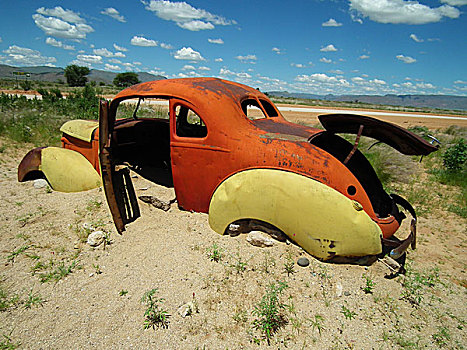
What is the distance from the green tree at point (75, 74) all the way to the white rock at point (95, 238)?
7276cm

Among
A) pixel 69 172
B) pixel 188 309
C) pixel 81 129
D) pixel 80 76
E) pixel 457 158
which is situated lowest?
pixel 188 309

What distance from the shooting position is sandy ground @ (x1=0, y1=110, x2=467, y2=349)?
2527mm

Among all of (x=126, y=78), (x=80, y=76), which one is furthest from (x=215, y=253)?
(x=80, y=76)

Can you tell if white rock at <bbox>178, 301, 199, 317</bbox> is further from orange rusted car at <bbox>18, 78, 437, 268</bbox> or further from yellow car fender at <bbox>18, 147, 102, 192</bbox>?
yellow car fender at <bbox>18, 147, 102, 192</bbox>

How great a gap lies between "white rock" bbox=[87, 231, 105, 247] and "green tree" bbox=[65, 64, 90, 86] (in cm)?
7276

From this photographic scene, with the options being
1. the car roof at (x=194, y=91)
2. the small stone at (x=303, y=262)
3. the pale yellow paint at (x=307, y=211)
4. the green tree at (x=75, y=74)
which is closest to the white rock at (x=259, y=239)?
the pale yellow paint at (x=307, y=211)

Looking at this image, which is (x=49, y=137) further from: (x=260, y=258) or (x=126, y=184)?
(x=260, y=258)

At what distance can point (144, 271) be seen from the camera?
3.27 m

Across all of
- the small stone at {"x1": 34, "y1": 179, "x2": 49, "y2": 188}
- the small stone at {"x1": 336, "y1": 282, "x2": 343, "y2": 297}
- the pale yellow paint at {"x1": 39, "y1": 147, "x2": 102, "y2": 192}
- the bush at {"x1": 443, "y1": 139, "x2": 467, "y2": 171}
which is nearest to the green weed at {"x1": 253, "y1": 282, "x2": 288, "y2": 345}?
the small stone at {"x1": 336, "y1": 282, "x2": 343, "y2": 297}

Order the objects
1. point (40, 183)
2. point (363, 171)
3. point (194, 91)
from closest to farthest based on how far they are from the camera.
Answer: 1. point (194, 91)
2. point (363, 171)
3. point (40, 183)

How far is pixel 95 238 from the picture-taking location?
375 centimetres

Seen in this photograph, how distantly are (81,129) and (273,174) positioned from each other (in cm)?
391

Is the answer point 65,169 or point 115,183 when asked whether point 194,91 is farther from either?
point 65,169

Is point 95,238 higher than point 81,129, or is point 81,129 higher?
point 81,129
